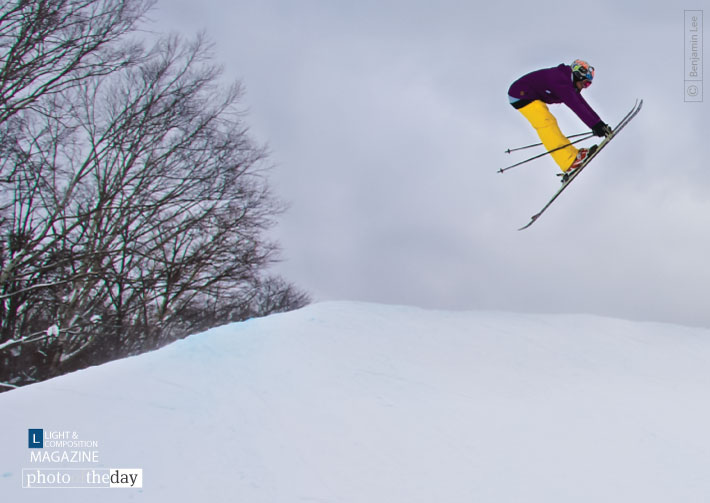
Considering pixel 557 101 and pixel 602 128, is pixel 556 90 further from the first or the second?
pixel 602 128

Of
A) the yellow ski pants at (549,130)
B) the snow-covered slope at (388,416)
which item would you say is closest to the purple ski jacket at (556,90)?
the yellow ski pants at (549,130)

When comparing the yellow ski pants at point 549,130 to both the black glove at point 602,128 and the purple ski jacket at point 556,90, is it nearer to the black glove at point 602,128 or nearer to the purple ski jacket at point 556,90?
the purple ski jacket at point 556,90

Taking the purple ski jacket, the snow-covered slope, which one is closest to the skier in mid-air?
the purple ski jacket

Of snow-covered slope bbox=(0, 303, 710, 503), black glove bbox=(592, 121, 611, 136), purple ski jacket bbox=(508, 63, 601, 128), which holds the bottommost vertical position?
snow-covered slope bbox=(0, 303, 710, 503)

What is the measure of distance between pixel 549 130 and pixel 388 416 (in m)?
4.54

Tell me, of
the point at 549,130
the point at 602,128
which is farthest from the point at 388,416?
the point at 549,130

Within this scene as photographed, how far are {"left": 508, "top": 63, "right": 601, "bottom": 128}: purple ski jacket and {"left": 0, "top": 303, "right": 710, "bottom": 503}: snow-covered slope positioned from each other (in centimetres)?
261

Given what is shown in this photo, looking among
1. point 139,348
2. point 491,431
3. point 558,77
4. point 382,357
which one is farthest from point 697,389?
point 139,348

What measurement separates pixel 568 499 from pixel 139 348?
14.5 m

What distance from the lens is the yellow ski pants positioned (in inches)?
259

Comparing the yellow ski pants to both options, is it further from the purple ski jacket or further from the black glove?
the black glove

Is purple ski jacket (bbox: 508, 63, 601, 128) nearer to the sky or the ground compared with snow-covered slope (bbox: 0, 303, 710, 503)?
nearer to the sky

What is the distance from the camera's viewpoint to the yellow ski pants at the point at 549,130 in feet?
21.6

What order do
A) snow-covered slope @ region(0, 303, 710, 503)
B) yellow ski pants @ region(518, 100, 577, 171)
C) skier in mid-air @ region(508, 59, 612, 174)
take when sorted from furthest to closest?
1. yellow ski pants @ region(518, 100, 577, 171)
2. skier in mid-air @ region(508, 59, 612, 174)
3. snow-covered slope @ region(0, 303, 710, 503)
